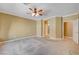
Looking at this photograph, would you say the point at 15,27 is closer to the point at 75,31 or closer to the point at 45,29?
the point at 45,29

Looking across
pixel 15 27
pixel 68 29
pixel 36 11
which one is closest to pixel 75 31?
pixel 68 29

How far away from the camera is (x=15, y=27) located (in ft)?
6.80

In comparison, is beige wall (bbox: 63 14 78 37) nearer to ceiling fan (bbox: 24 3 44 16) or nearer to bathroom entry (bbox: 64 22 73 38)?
bathroom entry (bbox: 64 22 73 38)

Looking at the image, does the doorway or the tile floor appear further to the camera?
the doorway

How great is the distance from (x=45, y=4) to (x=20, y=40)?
2.73ft

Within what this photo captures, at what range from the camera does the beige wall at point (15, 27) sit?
79.1 inches

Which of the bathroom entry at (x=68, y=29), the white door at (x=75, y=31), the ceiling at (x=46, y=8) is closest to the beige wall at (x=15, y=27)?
the ceiling at (x=46, y=8)

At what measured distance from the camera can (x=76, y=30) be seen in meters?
2.06

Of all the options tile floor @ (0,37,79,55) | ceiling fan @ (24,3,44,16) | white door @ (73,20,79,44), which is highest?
ceiling fan @ (24,3,44,16)

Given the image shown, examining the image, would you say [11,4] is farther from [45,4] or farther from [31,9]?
[45,4]

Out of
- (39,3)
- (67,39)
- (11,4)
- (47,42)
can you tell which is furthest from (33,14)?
(67,39)

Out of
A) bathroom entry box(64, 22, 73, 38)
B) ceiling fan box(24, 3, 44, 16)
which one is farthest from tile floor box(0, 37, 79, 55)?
ceiling fan box(24, 3, 44, 16)

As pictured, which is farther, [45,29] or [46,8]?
[45,29]

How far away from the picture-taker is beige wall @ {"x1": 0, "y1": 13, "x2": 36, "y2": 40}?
2.01 metres
